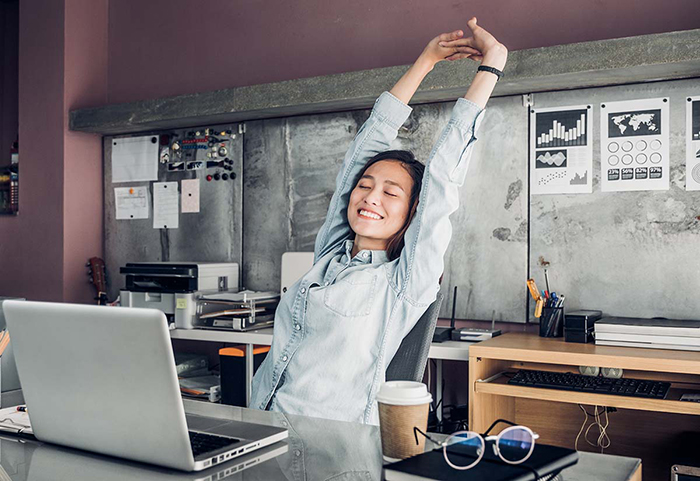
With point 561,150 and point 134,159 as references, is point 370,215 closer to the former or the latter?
point 561,150

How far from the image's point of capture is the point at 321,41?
142 inches

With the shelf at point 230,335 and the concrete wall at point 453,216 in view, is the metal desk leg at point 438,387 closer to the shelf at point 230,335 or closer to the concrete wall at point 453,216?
the concrete wall at point 453,216

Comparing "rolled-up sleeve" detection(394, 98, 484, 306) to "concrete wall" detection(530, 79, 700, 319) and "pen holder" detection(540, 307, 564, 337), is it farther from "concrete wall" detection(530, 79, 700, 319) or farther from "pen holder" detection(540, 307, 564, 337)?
"concrete wall" detection(530, 79, 700, 319)

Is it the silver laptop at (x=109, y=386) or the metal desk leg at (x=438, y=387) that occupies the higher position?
the silver laptop at (x=109, y=386)

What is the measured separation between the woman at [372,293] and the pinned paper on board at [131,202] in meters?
2.59

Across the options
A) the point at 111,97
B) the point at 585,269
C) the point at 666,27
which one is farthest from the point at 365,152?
the point at 111,97

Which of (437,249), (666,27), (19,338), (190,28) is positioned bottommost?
(19,338)

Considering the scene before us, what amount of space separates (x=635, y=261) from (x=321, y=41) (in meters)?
1.90

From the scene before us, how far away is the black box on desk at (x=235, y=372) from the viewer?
315cm

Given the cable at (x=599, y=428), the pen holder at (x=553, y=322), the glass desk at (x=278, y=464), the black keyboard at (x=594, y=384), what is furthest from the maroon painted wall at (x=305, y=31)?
the glass desk at (x=278, y=464)

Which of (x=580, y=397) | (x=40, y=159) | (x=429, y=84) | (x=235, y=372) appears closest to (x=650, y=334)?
(x=580, y=397)

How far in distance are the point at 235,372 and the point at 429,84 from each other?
5.09 feet

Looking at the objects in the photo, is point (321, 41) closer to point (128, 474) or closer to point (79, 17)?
point (79, 17)

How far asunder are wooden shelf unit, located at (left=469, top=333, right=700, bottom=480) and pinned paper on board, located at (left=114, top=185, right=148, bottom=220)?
236 centimetres
